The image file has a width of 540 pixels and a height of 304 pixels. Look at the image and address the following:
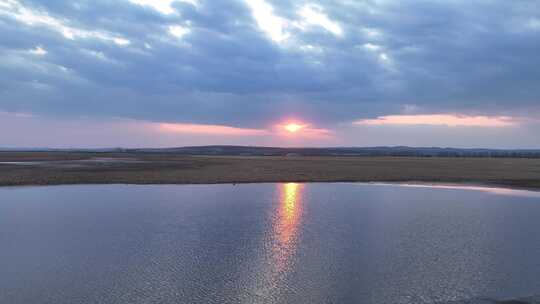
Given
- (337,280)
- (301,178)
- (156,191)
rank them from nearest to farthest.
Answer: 1. (337,280)
2. (156,191)
3. (301,178)

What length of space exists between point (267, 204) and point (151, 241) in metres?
9.62

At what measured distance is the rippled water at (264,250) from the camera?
9617 mm

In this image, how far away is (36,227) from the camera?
16.5 m

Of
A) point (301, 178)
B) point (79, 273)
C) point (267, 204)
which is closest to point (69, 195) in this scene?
point (267, 204)

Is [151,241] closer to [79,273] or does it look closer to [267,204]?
A: [79,273]

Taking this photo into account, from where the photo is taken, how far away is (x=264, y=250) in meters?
13.3

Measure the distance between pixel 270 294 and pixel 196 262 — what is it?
3.20 metres

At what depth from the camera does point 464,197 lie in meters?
26.6

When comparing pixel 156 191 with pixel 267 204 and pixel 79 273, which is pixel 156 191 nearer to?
pixel 267 204

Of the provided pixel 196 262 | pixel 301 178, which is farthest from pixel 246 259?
pixel 301 178

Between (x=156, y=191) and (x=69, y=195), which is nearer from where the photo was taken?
(x=69, y=195)

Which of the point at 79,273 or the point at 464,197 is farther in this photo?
the point at 464,197

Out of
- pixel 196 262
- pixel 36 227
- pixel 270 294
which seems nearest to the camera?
pixel 270 294

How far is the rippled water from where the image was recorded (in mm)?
9617
